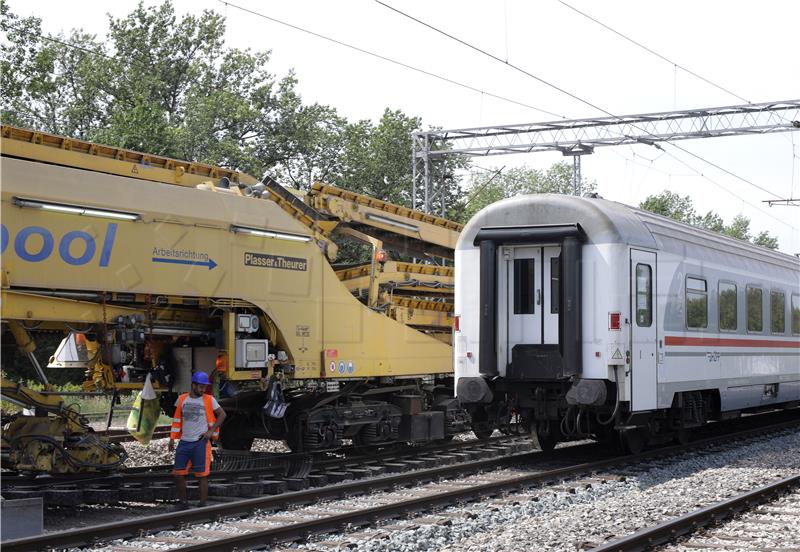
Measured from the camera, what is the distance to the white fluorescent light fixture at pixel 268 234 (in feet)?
41.7

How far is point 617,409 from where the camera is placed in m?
12.7

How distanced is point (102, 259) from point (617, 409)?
6.58 meters

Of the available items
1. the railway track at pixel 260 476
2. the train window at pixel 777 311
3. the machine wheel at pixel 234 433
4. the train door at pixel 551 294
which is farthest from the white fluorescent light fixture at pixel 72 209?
the train window at pixel 777 311

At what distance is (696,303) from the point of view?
1485 cm

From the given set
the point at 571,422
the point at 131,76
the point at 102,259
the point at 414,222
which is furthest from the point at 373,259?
the point at 131,76

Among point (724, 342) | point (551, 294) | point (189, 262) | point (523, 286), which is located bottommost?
point (724, 342)

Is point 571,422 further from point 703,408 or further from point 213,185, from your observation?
point 213,185

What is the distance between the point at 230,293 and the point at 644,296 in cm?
548

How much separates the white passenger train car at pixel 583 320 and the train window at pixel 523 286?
0.01 metres

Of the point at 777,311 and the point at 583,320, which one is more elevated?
the point at 777,311

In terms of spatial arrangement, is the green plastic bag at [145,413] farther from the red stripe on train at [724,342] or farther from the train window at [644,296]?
the red stripe on train at [724,342]

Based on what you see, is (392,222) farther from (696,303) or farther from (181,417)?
(181,417)

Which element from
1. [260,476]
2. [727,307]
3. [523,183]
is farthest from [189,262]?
[523,183]

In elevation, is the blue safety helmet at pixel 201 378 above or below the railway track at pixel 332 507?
above
